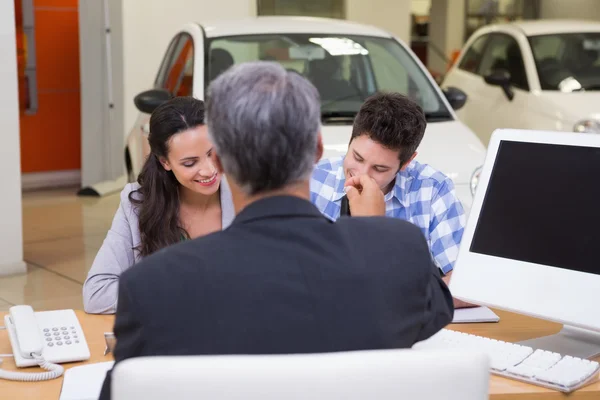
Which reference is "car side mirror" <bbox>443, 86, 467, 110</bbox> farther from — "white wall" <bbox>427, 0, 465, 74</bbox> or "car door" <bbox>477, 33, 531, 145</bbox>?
"white wall" <bbox>427, 0, 465, 74</bbox>

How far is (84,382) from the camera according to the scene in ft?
7.17

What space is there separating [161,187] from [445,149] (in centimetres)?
235

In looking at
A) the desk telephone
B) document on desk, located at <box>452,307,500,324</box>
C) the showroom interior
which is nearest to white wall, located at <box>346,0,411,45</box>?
the showroom interior

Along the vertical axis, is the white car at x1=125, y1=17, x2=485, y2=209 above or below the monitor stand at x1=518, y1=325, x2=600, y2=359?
above

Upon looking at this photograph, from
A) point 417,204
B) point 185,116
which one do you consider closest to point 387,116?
point 417,204

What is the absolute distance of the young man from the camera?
3240 millimetres

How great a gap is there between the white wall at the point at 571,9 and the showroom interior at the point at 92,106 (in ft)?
16.6

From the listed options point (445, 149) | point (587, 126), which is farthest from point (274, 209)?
point (587, 126)

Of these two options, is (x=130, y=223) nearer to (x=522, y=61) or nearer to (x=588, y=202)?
(x=588, y=202)

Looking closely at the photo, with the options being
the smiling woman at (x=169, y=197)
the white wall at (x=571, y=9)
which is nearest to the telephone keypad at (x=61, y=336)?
the smiling woman at (x=169, y=197)

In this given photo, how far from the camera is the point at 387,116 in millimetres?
3236

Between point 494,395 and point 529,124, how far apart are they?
5492 millimetres

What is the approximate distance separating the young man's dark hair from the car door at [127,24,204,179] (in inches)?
94.4

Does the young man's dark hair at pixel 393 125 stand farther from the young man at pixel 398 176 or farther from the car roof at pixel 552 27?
the car roof at pixel 552 27
